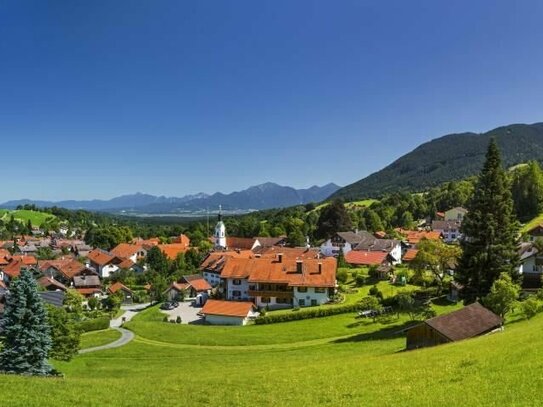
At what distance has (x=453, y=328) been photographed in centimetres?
3108

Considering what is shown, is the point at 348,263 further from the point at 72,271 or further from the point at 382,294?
the point at 72,271

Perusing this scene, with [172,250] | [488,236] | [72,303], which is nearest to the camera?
[488,236]

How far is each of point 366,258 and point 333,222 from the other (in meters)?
30.2

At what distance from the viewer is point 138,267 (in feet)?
373

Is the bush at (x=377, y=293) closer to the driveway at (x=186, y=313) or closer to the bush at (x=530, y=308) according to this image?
the bush at (x=530, y=308)

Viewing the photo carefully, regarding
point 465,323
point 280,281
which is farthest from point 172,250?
point 465,323

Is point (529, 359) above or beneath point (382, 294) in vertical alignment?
above

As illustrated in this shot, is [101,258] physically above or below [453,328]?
below

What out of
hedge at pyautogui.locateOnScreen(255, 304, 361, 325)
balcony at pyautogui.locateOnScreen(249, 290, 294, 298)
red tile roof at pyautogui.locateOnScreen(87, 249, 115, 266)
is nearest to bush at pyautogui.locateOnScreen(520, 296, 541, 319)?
hedge at pyautogui.locateOnScreen(255, 304, 361, 325)

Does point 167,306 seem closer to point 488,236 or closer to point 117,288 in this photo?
point 117,288

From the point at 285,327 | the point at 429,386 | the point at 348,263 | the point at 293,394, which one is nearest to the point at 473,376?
the point at 429,386

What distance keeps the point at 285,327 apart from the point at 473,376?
1403 inches

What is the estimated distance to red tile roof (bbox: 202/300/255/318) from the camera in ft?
191

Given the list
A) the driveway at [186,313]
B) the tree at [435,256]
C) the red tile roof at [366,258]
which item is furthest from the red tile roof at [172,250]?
the tree at [435,256]
